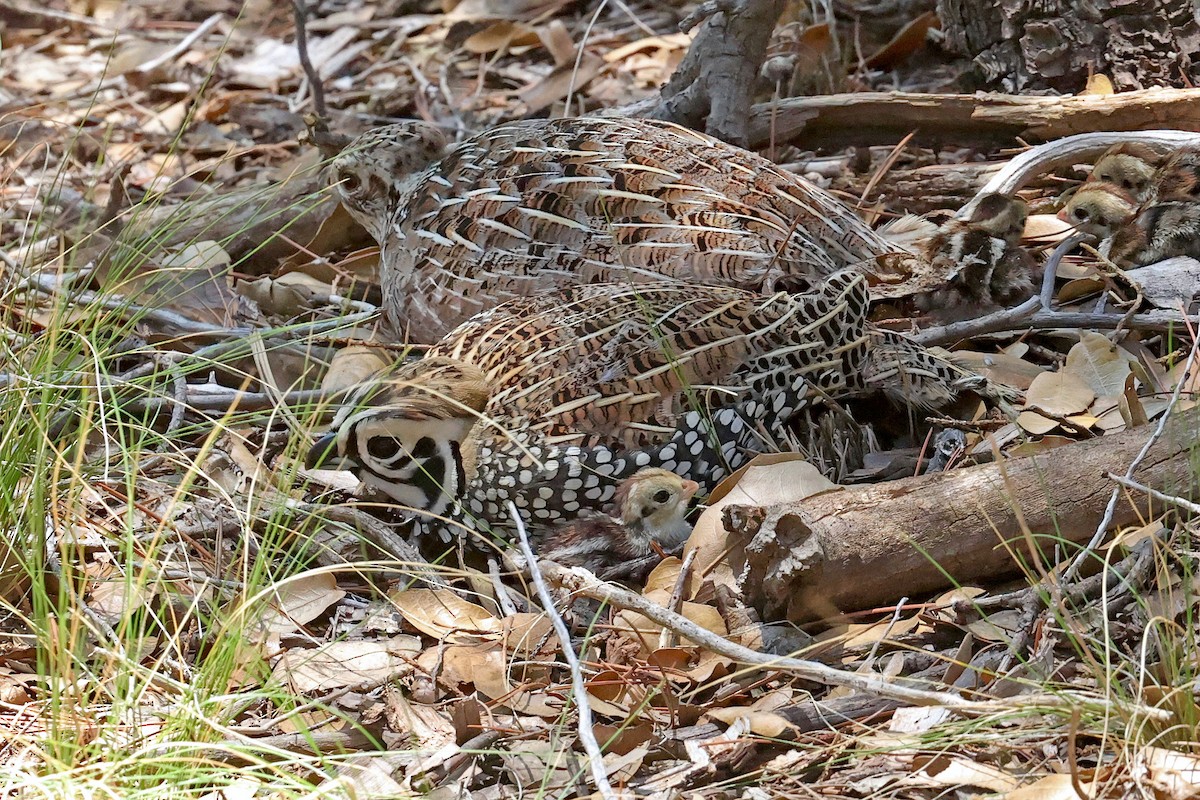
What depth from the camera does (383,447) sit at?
3.48 metres

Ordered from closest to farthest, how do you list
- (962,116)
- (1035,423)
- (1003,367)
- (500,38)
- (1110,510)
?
(1110,510) < (1035,423) < (1003,367) < (962,116) < (500,38)

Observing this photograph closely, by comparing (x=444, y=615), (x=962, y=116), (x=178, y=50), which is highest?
(x=178, y=50)

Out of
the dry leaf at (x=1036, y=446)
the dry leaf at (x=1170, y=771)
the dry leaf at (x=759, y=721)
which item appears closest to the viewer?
the dry leaf at (x=1170, y=771)

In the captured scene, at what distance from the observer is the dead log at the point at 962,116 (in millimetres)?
4641

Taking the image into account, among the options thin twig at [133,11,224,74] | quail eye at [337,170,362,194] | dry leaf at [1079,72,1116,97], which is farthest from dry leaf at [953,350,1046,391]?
thin twig at [133,11,224,74]

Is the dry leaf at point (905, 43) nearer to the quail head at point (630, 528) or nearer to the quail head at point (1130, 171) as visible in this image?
the quail head at point (1130, 171)

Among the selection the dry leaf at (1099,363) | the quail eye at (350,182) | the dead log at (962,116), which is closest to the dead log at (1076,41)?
the dead log at (962,116)

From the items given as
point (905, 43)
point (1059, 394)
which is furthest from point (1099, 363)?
point (905, 43)

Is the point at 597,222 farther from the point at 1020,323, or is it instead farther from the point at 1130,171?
the point at 1130,171

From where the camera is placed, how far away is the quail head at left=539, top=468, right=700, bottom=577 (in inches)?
131

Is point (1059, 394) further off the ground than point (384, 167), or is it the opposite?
point (384, 167)

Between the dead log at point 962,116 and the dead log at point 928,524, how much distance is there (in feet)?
6.90

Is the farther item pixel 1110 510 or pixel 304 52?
pixel 304 52

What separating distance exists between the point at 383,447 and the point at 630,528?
0.73m
